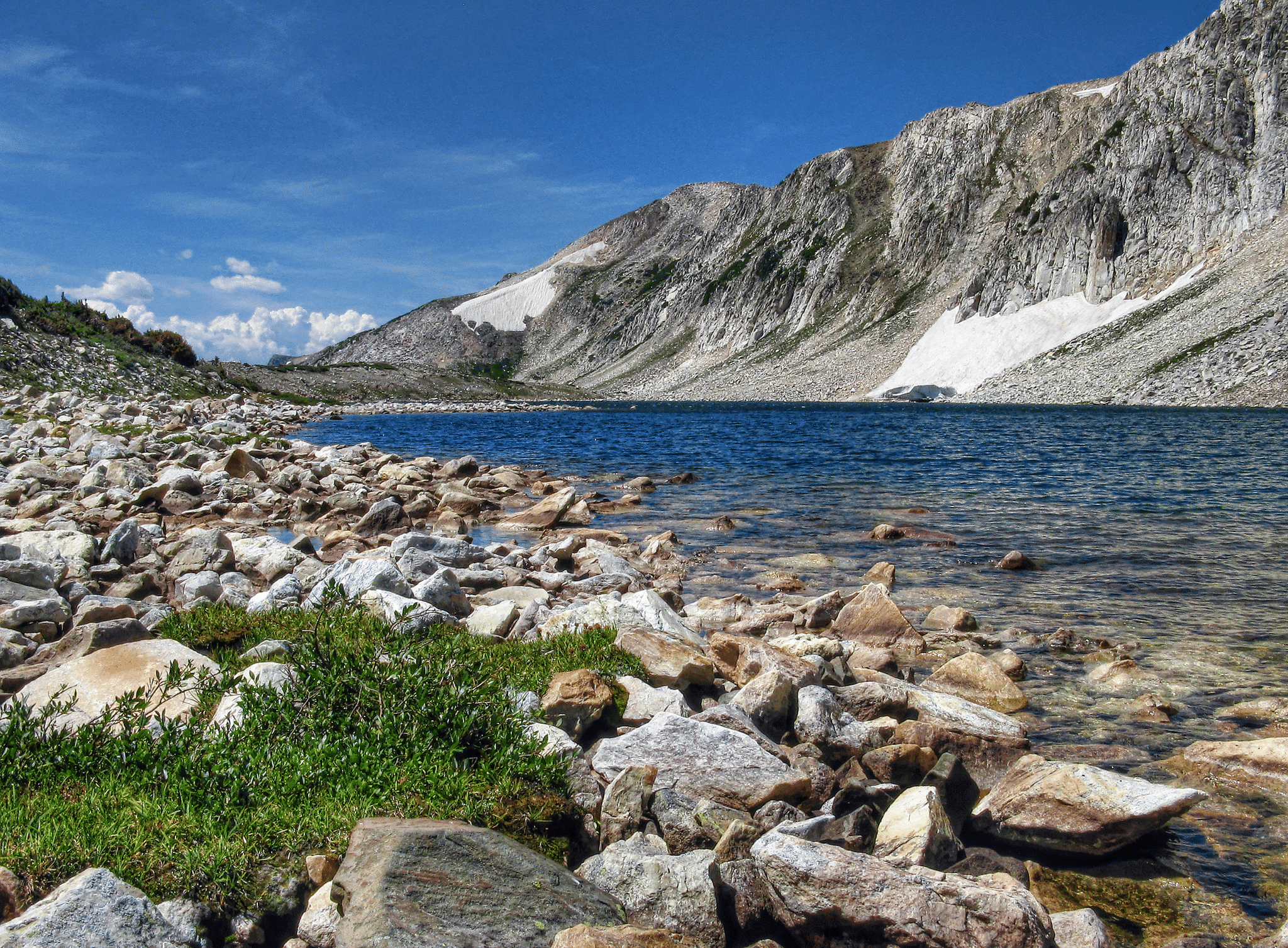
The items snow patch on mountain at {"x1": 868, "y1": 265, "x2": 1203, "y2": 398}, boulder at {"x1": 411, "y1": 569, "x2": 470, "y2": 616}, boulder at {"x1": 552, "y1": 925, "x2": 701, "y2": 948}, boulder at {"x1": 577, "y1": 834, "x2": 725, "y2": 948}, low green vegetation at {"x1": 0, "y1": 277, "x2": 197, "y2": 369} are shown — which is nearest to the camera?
boulder at {"x1": 552, "y1": 925, "x2": 701, "y2": 948}

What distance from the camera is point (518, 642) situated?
8.43 m

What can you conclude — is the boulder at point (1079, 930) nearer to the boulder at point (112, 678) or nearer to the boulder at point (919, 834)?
the boulder at point (919, 834)

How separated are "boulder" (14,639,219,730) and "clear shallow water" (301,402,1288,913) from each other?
835cm

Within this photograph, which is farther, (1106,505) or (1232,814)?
(1106,505)

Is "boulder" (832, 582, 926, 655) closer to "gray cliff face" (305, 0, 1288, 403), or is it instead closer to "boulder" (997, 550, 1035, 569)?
"boulder" (997, 550, 1035, 569)

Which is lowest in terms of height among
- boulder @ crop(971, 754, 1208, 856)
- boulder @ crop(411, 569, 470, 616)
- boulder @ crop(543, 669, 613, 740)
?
boulder @ crop(971, 754, 1208, 856)

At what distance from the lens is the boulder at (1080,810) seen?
5754mm

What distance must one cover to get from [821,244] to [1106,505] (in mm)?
183832

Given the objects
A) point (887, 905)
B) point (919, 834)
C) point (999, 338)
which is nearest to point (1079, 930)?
point (919, 834)

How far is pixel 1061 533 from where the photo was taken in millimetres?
18828

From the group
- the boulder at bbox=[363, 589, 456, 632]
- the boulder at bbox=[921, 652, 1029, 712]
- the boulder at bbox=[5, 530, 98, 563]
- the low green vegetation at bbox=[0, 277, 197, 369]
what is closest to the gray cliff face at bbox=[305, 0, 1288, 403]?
the boulder at bbox=[921, 652, 1029, 712]

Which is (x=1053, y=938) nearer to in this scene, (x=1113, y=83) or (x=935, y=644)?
(x=935, y=644)

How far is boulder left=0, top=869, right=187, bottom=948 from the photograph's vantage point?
335 centimetres

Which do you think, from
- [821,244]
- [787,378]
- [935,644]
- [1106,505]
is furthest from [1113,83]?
[935,644]
